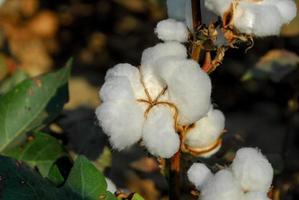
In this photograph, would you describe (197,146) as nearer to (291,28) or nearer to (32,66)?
(291,28)

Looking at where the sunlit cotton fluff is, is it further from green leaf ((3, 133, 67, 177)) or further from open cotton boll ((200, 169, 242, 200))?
green leaf ((3, 133, 67, 177))

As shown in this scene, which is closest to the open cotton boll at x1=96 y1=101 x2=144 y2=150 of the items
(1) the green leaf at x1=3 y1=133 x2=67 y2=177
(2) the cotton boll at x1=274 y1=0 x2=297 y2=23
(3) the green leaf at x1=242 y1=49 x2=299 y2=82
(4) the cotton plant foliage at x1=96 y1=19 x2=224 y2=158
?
(4) the cotton plant foliage at x1=96 y1=19 x2=224 y2=158

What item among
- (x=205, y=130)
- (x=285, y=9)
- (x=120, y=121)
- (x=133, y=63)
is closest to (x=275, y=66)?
(x=205, y=130)

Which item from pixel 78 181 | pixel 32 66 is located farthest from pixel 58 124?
pixel 32 66

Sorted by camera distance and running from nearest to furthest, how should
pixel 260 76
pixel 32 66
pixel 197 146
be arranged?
pixel 197 146 → pixel 260 76 → pixel 32 66

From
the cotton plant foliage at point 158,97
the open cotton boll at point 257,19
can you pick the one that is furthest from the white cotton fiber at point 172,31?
the open cotton boll at point 257,19

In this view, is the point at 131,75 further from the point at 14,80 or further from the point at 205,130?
the point at 14,80

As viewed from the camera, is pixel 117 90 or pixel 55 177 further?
pixel 55 177
